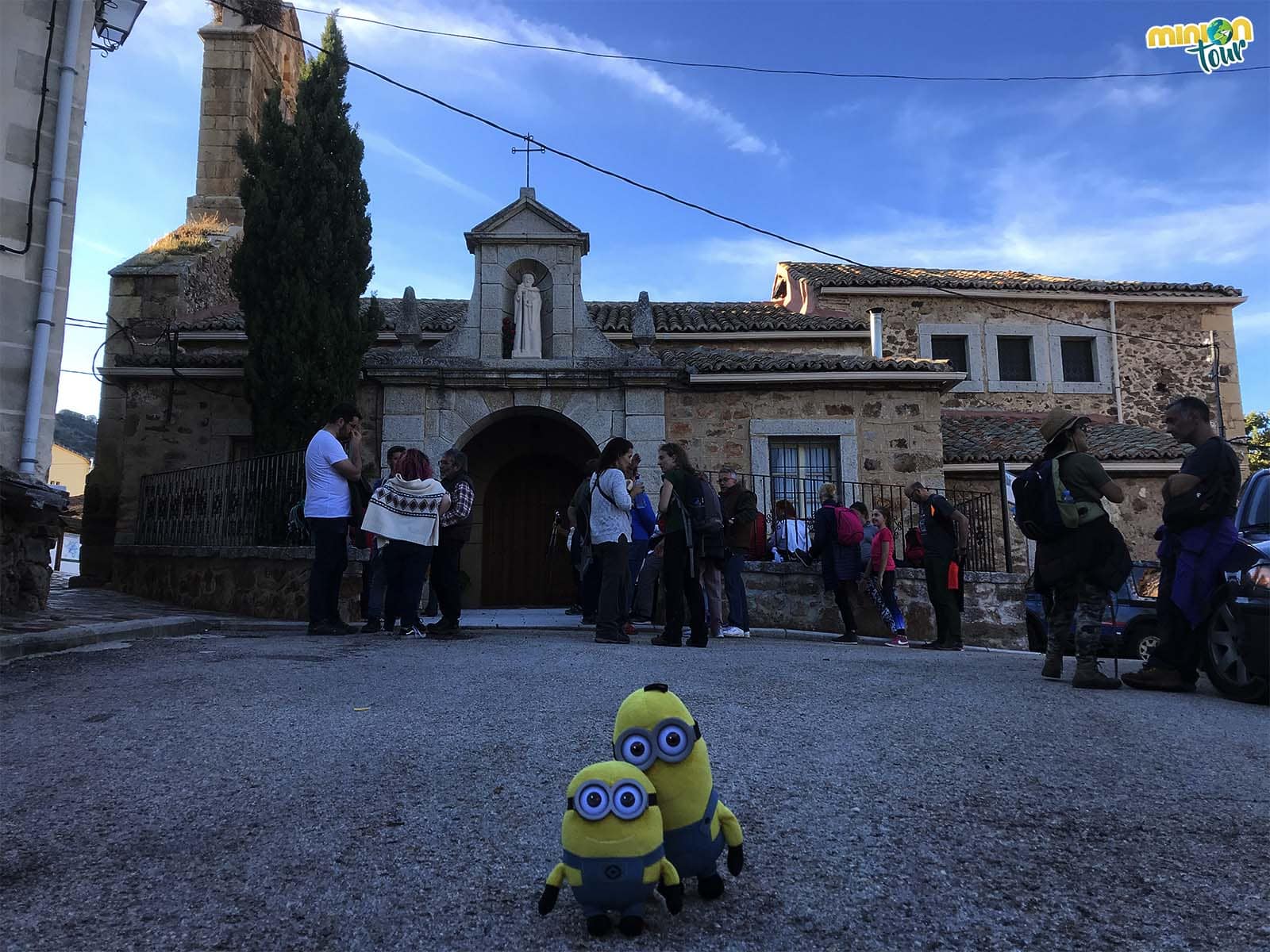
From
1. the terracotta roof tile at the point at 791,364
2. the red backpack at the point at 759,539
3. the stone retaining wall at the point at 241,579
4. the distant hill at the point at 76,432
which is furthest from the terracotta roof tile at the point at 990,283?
the distant hill at the point at 76,432

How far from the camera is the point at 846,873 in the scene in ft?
7.28

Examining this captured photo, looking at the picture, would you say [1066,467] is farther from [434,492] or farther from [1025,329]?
[1025,329]

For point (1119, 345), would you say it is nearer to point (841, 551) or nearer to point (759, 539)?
point (759, 539)

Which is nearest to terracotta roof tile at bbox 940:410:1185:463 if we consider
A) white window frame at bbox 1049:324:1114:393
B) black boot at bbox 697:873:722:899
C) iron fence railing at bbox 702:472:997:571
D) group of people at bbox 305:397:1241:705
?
iron fence railing at bbox 702:472:997:571

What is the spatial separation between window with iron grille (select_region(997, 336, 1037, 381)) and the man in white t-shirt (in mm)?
14855

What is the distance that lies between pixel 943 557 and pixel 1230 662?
3.46 meters

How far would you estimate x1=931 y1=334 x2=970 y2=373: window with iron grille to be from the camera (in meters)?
17.9

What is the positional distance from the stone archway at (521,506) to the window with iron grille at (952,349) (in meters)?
8.33

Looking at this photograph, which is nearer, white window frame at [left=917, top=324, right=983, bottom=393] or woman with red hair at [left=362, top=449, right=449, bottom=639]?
woman with red hair at [left=362, top=449, right=449, bottom=639]

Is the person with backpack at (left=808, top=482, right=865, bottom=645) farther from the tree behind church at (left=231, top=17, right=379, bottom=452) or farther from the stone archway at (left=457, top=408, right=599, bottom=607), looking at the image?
the tree behind church at (left=231, top=17, right=379, bottom=452)

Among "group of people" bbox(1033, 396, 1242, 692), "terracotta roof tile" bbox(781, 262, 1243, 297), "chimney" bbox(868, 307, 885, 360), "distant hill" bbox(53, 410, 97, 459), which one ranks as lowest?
"group of people" bbox(1033, 396, 1242, 692)

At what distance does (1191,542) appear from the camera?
5000mm

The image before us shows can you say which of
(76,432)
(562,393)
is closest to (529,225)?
(562,393)

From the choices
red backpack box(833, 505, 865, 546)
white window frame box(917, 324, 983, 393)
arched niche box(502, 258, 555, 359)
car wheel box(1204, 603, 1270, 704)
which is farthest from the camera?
white window frame box(917, 324, 983, 393)
